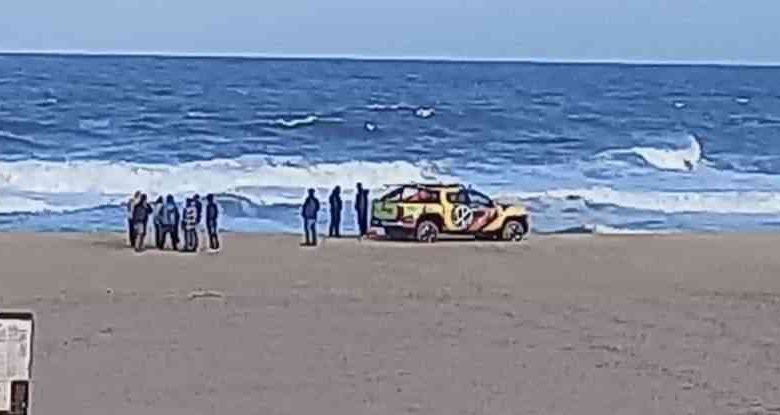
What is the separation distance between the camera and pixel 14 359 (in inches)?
215

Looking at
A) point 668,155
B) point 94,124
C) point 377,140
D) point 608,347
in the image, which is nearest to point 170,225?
point 608,347

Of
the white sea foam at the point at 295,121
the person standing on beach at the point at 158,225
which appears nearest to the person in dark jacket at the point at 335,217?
the person standing on beach at the point at 158,225

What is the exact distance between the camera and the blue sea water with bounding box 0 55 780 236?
114 ft

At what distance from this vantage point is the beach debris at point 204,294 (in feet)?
58.4

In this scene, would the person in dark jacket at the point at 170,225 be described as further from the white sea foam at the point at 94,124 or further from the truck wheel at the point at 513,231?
the white sea foam at the point at 94,124

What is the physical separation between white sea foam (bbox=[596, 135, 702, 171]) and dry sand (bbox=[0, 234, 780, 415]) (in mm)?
21807

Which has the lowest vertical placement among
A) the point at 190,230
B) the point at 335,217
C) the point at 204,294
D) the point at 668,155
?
the point at 204,294

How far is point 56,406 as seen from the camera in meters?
11.2

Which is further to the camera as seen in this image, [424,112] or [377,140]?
[424,112]

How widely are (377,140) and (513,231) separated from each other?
26.8 meters

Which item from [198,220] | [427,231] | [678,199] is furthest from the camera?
[678,199]

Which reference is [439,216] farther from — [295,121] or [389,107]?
[389,107]

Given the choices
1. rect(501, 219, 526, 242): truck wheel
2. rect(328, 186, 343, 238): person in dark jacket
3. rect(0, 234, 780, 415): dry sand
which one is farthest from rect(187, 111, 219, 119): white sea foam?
rect(0, 234, 780, 415): dry sand

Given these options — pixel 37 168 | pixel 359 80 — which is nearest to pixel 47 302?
pixel 37 168
